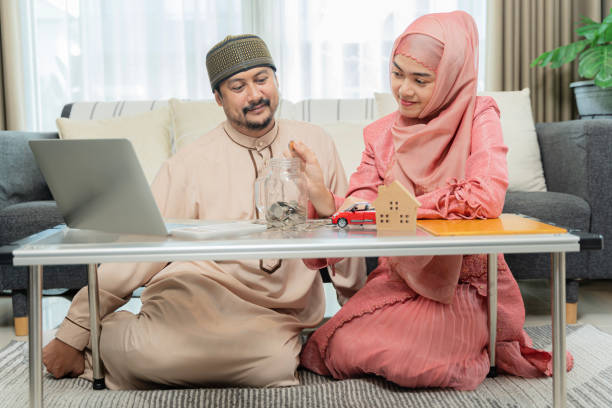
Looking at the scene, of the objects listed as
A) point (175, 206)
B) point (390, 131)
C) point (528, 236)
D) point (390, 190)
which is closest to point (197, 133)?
point (175, 206)

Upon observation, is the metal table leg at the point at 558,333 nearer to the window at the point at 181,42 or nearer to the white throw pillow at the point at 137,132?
the white throw pillow at the point at 137,132

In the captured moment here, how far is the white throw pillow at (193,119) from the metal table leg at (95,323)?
1235 millimetres

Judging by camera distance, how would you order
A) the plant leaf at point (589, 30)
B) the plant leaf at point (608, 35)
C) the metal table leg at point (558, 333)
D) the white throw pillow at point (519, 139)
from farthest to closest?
1. the plant leaf at point (589, 30)
2. the plant leaf at point (608, 35)
3. the white throw pillow at point (519, 139)
4. the metal table leg at point (558, 333)

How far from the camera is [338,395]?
4.95ft

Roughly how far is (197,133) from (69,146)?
5.33ft

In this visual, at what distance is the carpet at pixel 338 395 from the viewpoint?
1470mm

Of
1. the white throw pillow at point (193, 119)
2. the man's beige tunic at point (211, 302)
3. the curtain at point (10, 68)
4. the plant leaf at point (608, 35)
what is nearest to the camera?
the man's beige tunic at point (211, 302)

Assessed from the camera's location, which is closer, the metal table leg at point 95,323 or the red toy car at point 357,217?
the red toy car at point 357,217

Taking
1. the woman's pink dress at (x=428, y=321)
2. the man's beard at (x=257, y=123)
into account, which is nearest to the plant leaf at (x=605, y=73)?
the woman's pink dress at (x=428, y=321)

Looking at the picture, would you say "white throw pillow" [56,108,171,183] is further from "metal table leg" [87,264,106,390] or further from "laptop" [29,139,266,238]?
"laptop" [29,139,266,238]

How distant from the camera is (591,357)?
1797mm

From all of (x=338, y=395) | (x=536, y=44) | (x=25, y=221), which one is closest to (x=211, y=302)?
(x=338, y=395)

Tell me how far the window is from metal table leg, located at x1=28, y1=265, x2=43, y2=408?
111 inches

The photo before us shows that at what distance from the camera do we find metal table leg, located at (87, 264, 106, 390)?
152cm
